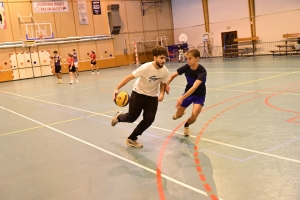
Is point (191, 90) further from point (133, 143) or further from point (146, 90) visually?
point (133, 143)

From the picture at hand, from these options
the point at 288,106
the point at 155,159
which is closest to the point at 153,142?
the point at 155,159

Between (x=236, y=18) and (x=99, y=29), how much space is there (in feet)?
46.6

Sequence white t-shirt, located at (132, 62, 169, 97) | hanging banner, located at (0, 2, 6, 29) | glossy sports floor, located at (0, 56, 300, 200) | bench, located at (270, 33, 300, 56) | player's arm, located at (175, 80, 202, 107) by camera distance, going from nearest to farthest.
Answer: glossy sports floor, located at (0, 56, 300, 200) → white t-shirt, located at (132, 62, 169, 97) → player's arm, located at (175, 80, 202, 107) → bench, located at (270, 33, 300, 56) → hanging banner, located at (0, 2, 6, 29)

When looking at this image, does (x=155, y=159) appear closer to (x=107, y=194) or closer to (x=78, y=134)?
(x=107, y=194)

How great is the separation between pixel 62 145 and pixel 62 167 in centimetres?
139

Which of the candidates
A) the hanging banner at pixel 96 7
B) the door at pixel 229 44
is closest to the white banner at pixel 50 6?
the hanging banner at pixel 96 7

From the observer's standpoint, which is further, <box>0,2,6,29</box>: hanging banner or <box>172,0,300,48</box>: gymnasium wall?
<box>0,2,6,29</box>: hanging banner

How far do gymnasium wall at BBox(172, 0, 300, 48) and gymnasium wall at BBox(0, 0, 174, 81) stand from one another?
2.60 meters

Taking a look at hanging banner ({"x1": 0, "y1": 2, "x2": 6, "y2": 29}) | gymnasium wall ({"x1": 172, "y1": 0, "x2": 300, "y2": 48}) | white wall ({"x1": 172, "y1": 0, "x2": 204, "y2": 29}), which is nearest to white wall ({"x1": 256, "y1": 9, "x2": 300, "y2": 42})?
gymnasium wall ({"x1": 172, "y1": 0, "x2": 300, "y2": 48})

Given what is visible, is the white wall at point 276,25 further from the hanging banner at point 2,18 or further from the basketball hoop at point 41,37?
the hanging banner at point 2,18

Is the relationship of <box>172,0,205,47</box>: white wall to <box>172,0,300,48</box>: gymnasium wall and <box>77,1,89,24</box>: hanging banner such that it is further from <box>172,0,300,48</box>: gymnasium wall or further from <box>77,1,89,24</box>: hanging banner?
<box>77,1,89,24</box>: hanging banner

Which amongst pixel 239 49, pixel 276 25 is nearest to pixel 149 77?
pixel 276 25

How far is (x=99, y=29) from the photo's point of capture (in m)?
33.4

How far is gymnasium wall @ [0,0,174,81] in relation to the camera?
93.4 feet
